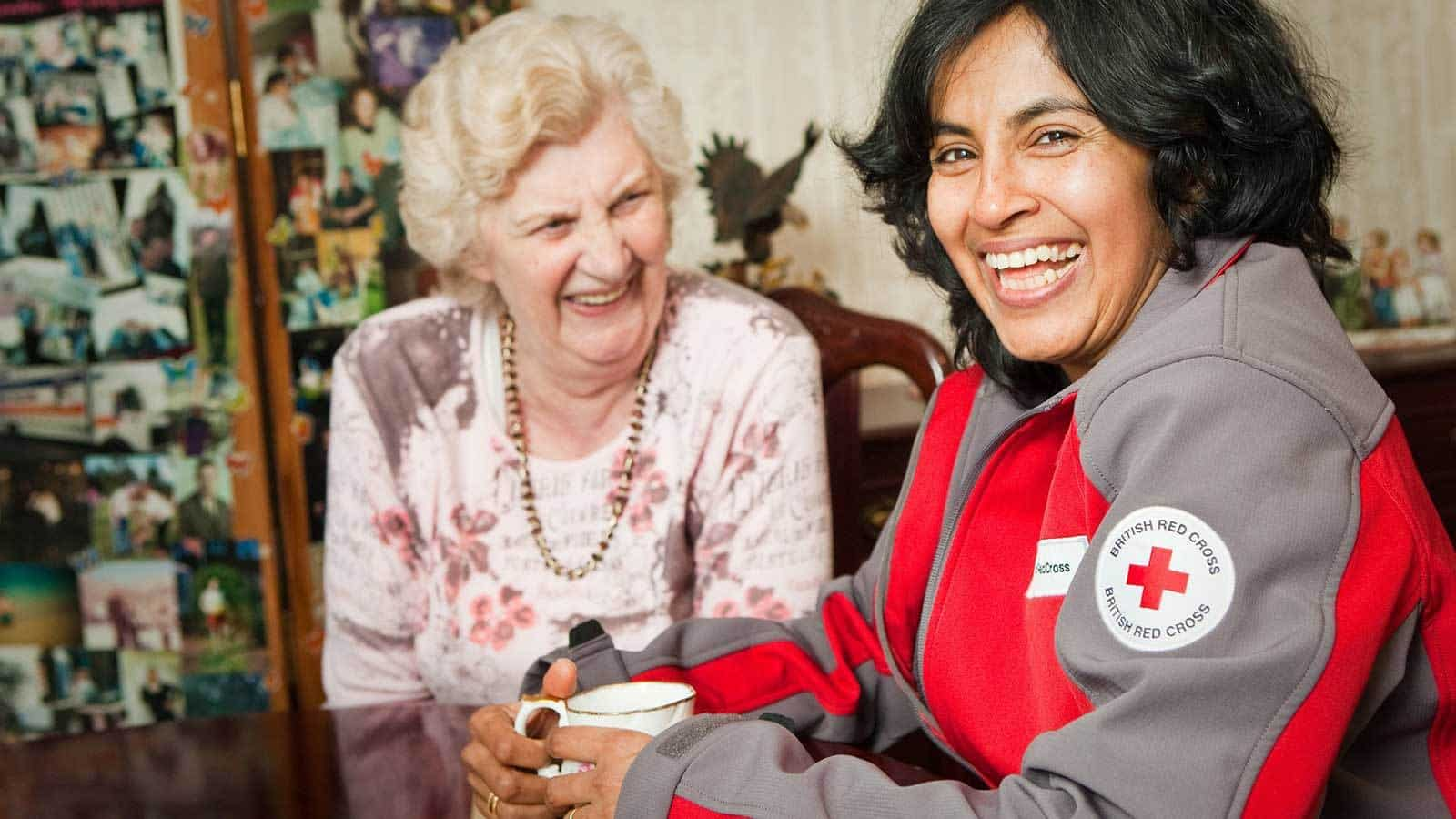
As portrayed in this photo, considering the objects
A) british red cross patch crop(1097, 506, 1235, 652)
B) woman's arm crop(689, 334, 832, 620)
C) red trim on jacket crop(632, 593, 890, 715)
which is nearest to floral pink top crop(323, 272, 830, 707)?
woman's arm crop(689, 334, 832, 620)

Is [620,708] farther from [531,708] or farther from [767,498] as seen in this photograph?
[767,498]

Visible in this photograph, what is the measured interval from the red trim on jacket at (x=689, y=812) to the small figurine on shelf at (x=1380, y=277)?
2788mm

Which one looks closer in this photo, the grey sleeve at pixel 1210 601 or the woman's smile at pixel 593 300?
the grey sleeve at pixel 1210 601

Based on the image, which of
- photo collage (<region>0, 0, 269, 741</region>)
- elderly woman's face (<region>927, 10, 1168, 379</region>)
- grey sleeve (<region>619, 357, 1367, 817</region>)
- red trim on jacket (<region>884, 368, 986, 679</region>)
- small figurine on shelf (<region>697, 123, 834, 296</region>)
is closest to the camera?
grey sleeve (<region>619, 357, 1367, 817</region>)

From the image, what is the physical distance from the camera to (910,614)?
4.01 feet

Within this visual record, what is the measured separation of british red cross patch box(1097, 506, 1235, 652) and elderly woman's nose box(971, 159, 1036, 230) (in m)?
0.31

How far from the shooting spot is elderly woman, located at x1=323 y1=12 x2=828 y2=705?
1661mm

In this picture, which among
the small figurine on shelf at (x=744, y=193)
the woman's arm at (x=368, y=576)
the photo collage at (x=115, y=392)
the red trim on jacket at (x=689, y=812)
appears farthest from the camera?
the photo collage at (x=115, y=392)

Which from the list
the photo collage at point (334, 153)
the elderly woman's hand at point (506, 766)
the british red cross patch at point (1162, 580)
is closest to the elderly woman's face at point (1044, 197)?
the british red cross patch at point (1162, 580)

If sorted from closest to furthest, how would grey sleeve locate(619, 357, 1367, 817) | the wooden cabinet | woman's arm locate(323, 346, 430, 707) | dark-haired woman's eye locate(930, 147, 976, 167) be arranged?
grey sleeve locate(619, 357, 1367, 817) < dark-haired woman's eye locate(930, 147, 976, 167) < woman's arm locate(323, 346, 430, 707) < the wooden cabinet

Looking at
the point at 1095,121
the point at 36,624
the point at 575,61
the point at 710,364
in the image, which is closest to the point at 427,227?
the point at 575,61

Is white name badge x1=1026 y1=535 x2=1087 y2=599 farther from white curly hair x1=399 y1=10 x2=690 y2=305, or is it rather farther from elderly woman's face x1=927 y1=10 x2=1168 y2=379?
white curly hair x1=399 y1=10 x2=690 y2=305

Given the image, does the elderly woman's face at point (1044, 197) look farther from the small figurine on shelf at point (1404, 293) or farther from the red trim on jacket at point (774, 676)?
the small figurine on shelf at point (1404, 293)

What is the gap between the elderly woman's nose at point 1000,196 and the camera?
3.33ft
